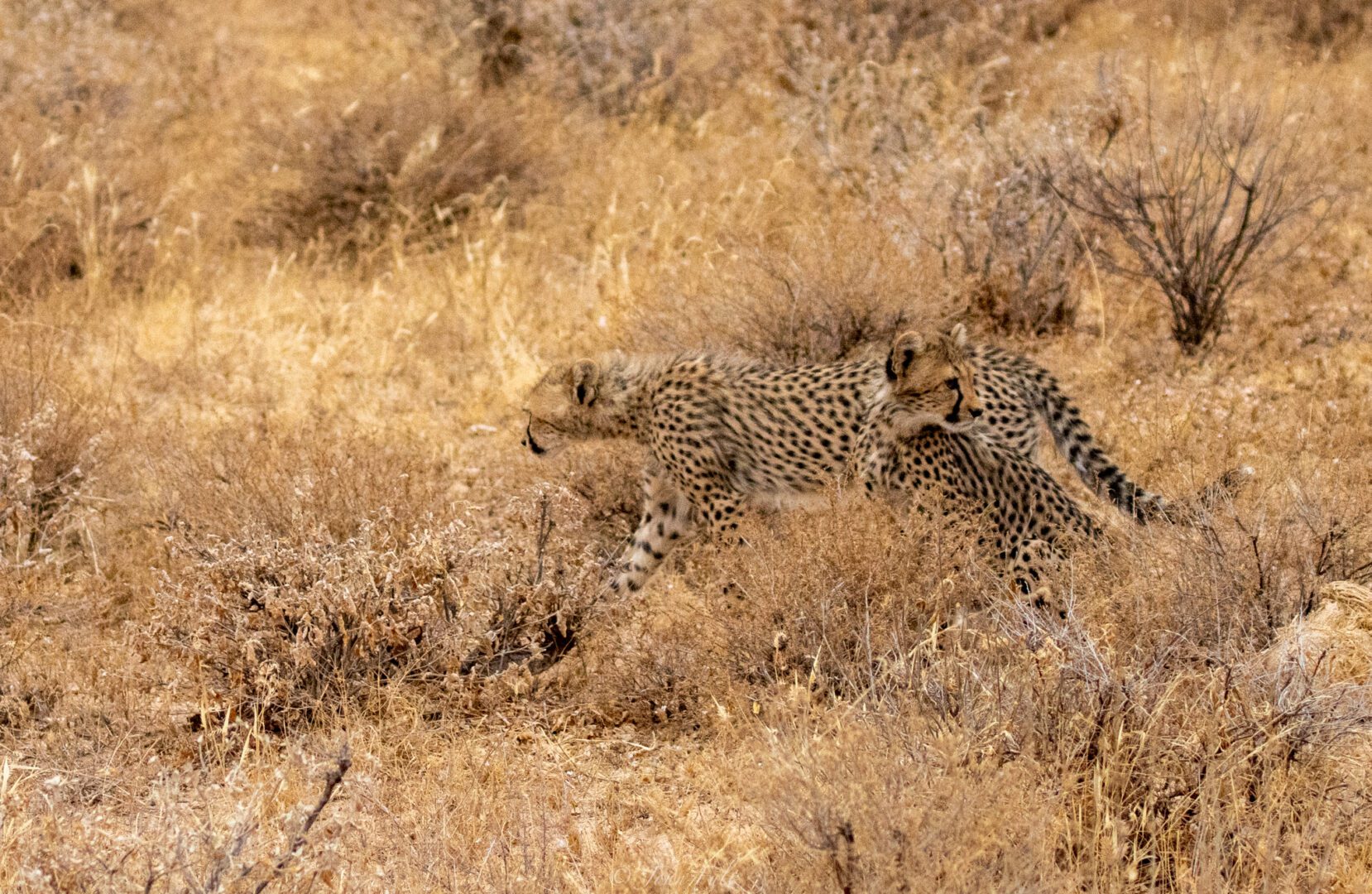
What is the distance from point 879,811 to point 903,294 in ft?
11.1

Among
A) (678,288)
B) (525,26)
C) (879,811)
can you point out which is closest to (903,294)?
(678,288)

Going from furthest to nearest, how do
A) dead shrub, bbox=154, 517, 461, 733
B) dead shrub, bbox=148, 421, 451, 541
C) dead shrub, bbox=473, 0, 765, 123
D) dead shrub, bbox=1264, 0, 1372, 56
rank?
dead shrub, bbox=1264, 0, 1372, 56, dead shrub, bbox=473, 0, 765, 123, dead shrub, bbox=148, 421, 451, 541, dead shrub, bbox=154, 517, 461, 733

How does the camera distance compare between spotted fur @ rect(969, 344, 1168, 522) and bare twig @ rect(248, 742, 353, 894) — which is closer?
bare twig @ rect(248, 742, 353, 894)

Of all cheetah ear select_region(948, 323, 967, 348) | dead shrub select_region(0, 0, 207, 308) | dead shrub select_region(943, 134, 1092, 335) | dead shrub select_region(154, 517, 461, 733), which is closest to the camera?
dead shrub select_region(154, 517, 461, 733)

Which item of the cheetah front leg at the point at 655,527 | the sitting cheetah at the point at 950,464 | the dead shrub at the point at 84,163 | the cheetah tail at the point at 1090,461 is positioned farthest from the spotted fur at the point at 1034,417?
the dead shrub at the point at 84,163

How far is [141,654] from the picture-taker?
4246 millimetres

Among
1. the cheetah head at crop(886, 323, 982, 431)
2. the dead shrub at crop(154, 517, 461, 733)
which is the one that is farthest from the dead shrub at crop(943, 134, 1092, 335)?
the dead shrub at crop(154, 517, 461, 733)

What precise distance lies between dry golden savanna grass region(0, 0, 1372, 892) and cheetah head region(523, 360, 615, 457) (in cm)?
21

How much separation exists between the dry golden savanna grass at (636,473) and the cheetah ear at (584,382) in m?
0.37

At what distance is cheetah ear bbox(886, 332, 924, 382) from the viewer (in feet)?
15.2

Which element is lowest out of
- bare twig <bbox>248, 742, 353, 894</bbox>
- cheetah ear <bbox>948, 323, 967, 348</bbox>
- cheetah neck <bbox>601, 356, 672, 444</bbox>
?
cheetah neck <bbox>601, 356, 672, 444</bbox>

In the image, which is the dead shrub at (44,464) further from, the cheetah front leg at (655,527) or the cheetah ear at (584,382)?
the cheetah front leg at (655,527)

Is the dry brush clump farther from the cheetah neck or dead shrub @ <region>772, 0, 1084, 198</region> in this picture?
dead shrub @ <region>772, 0, 1084, 198</region>

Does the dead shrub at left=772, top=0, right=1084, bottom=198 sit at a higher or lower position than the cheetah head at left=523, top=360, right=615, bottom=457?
higher
